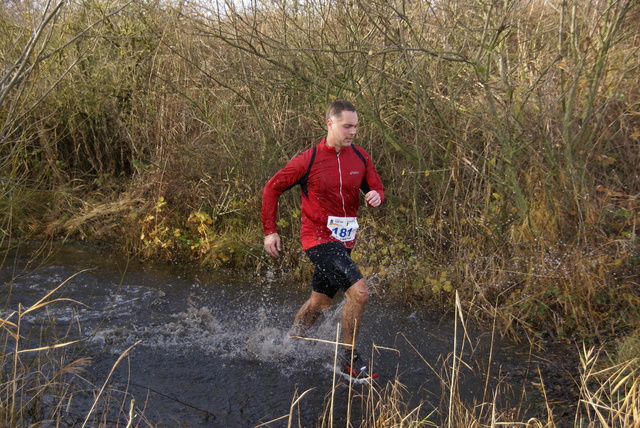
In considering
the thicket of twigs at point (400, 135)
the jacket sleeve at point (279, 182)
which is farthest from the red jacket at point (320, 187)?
the thicket of twigs at point (400, 135)

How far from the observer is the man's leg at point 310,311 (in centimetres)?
531

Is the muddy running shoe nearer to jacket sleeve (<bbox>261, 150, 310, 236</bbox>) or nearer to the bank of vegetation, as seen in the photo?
jacket sleeve (<bbox>261, 150, 310, 236</bbox>)

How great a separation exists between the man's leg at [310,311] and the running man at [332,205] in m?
0.22

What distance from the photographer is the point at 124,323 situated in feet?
20.5

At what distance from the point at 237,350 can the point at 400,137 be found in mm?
3456

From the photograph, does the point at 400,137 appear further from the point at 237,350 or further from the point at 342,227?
the point at 237,350

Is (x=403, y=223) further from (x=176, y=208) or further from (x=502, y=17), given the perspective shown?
(x=176, y=208)

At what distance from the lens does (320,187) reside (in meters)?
4.99

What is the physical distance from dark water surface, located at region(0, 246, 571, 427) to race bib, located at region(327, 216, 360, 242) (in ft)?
3.42

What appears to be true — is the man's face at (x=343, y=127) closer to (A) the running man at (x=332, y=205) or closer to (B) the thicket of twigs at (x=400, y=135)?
(A) the running man at (x=332, y=205)

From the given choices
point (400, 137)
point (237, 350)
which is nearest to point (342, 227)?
point (237, 350)

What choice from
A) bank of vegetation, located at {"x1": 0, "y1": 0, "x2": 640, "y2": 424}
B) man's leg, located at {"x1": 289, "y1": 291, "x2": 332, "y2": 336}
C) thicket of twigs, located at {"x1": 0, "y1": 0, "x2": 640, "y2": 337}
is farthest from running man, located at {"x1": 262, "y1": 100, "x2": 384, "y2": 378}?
thicket of twigs, located at {"x1": 0, "y1": 0, "x2": 640, "y2": 337}

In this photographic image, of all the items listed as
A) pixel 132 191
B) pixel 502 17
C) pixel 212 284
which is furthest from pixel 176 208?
pixel 502 17

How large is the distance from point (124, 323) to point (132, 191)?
3.96 metres
